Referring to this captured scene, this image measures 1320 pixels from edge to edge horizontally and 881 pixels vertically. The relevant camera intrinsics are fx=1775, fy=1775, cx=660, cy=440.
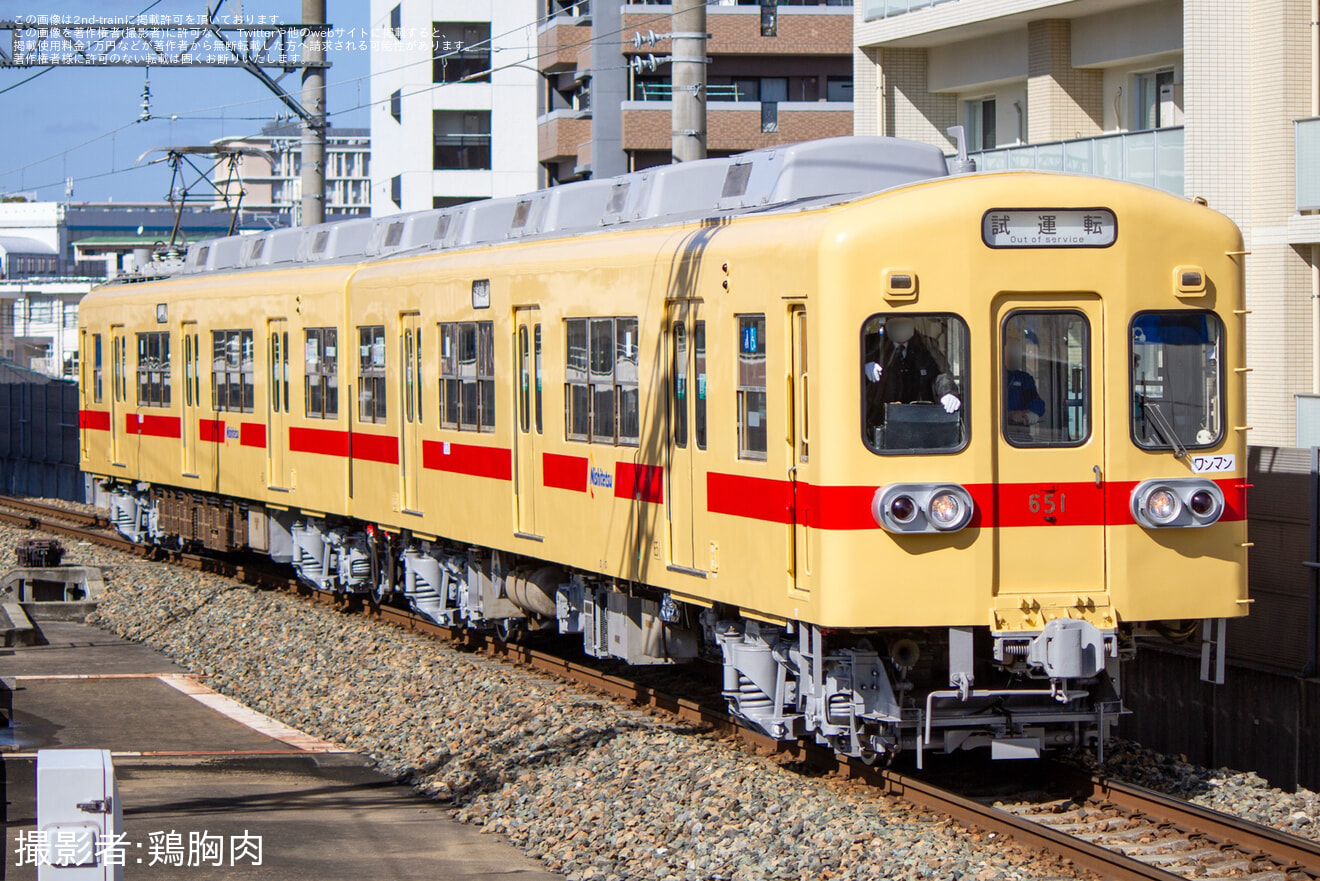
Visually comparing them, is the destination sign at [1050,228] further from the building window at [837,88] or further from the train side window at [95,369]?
the building window at [837,88]

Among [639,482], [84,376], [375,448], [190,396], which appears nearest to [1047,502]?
[639,482]

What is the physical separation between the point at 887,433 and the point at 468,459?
570 centimetres

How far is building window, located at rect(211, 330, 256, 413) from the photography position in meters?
18.4

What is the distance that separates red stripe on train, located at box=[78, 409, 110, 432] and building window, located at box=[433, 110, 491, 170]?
27.8 meters

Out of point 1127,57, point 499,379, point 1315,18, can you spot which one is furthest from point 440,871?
point 1127,57

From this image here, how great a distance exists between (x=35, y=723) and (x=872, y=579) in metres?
5.84

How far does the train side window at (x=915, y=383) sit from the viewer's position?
8.33m

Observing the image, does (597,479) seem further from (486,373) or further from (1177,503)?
(1177,503)

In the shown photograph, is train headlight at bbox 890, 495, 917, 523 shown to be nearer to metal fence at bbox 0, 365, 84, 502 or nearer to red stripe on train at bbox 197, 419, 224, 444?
red stripe on train at bbox 197, 419, 224, 444

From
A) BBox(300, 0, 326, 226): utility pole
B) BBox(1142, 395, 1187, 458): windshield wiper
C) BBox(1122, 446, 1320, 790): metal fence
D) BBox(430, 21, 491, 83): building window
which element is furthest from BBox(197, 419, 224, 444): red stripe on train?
BBox(430, 21, 491, 83): building window

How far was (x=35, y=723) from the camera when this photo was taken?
11188 mm

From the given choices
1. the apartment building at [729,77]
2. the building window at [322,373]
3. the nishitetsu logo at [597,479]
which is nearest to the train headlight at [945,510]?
the nishitetsu logo at [597,479]

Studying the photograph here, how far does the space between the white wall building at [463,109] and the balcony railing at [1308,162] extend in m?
35.6

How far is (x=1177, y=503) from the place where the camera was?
8531 mm
